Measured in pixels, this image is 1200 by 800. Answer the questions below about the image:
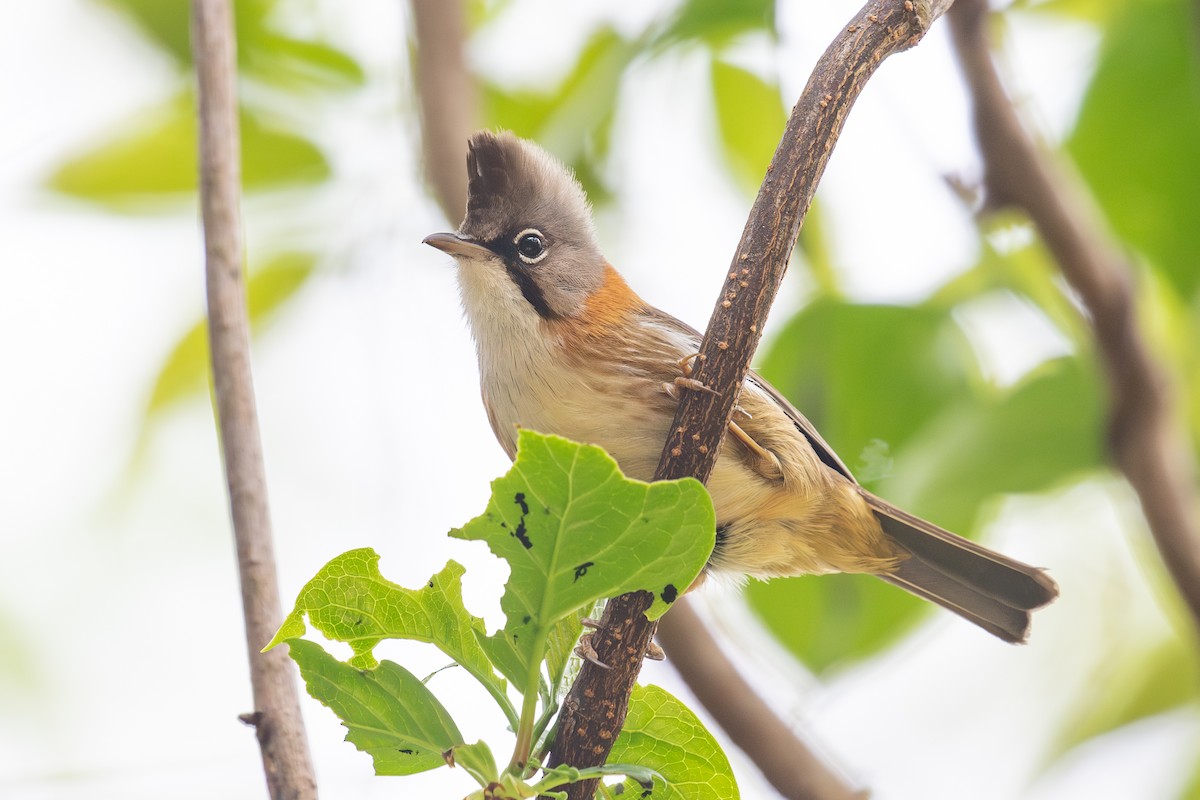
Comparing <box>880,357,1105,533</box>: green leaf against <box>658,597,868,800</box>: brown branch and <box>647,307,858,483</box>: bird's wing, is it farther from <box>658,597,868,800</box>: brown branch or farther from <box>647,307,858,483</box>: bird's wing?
<box>658,597,868,800</box>: brown branch

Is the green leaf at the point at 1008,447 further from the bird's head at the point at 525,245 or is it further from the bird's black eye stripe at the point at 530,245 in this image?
the bird's black eye stripe at the point at 530,245

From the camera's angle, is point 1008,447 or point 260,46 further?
point 260,46

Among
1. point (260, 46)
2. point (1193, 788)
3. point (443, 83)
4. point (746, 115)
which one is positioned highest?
point (260, 46)

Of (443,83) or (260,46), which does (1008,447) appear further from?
(260,46)

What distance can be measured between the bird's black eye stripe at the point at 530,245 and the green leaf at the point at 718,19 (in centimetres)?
70

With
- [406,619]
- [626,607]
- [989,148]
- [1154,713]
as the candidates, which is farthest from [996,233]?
[406,619]

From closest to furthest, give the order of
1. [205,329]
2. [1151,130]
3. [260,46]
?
[1151,130], [205,329], [260,46]

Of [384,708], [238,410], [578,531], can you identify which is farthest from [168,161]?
[578,531]

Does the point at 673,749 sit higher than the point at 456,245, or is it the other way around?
the point at 456,245

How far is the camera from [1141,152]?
127 inches

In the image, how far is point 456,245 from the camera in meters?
3.56

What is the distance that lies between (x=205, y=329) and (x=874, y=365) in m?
2.07

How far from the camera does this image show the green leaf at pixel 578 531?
169 cm

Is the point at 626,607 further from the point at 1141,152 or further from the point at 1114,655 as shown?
the point at 1114,655
